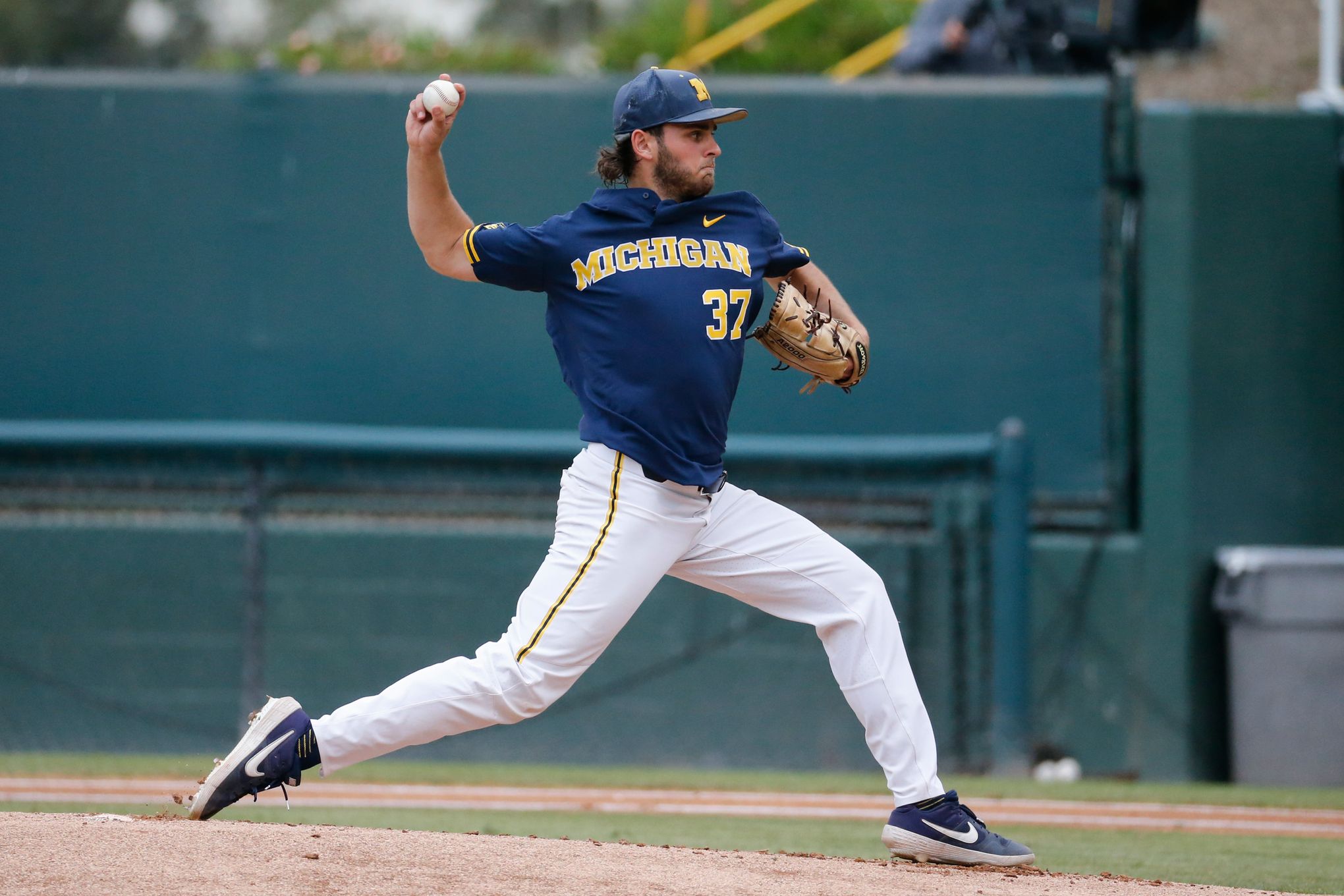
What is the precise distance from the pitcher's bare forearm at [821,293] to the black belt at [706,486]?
0.62 m

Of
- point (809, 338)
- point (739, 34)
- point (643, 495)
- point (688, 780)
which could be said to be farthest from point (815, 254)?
point (643, 495)

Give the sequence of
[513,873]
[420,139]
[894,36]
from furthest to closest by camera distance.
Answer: [894,36], [420,139], [513,873]

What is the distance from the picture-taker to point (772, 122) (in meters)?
8.35

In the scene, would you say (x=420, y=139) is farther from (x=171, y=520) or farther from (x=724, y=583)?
(x=171, y=520)

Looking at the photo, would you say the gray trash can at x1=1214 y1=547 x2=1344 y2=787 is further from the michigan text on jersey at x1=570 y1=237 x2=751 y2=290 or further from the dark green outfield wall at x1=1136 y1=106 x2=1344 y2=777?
the michigan text on jersey at x1=570 y1=237 x2=751 y2=290

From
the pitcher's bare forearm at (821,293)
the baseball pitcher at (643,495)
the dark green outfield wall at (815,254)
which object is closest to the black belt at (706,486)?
the baseball pitcher at (643,495)

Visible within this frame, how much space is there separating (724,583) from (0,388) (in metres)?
5.61

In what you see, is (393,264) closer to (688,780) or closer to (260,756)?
(688,780)

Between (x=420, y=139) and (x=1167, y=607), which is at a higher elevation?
(x=420, y=139)

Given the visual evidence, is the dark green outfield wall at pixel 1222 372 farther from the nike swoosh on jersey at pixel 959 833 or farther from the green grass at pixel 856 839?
the nike swoosh on jersey at pixel 959 833

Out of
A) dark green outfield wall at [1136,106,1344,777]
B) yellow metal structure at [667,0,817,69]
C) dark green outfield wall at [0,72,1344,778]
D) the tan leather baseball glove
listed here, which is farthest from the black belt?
yellow metal structure at [667,0,817,69]

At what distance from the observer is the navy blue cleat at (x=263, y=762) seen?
373 centimetres

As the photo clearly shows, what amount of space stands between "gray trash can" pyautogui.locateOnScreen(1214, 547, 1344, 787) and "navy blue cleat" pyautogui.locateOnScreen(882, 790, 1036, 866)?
4.04m

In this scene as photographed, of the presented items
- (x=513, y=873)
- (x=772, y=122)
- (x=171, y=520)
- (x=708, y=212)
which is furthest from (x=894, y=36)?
(x=513, y=873)
